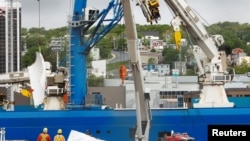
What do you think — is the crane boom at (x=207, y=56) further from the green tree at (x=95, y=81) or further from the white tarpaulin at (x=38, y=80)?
the green tree at (x=95, y=81)

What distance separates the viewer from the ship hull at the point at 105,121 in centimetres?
3594

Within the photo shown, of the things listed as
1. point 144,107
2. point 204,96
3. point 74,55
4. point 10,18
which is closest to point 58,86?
point 74,55

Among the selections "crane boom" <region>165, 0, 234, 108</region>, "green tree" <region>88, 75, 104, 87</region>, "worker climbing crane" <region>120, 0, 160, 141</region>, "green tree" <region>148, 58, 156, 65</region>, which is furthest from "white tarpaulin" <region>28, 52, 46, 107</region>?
"green tree" <region>148, 58, 156, 65</region>

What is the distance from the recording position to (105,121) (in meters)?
36.8

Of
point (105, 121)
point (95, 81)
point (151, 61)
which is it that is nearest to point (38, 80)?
point (105, 121)

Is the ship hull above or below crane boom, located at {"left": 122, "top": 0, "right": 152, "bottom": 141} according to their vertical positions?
below

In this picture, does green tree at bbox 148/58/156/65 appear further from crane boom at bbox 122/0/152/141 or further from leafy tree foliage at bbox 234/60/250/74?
crane boom at bbox 122/0/152/141

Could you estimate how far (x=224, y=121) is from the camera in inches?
1431

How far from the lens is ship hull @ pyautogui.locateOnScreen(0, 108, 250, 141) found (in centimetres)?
3594

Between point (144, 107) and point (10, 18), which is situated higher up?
point (10, 18)

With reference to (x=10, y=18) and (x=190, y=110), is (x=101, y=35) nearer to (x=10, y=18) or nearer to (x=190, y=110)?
(x=190, y=110)

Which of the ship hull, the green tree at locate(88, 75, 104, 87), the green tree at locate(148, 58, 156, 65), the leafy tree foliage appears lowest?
the ship hull

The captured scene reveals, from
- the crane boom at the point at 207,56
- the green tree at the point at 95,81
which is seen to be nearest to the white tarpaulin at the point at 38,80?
the crane boom at the point at 207,56

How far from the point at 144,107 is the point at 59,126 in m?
13.0
